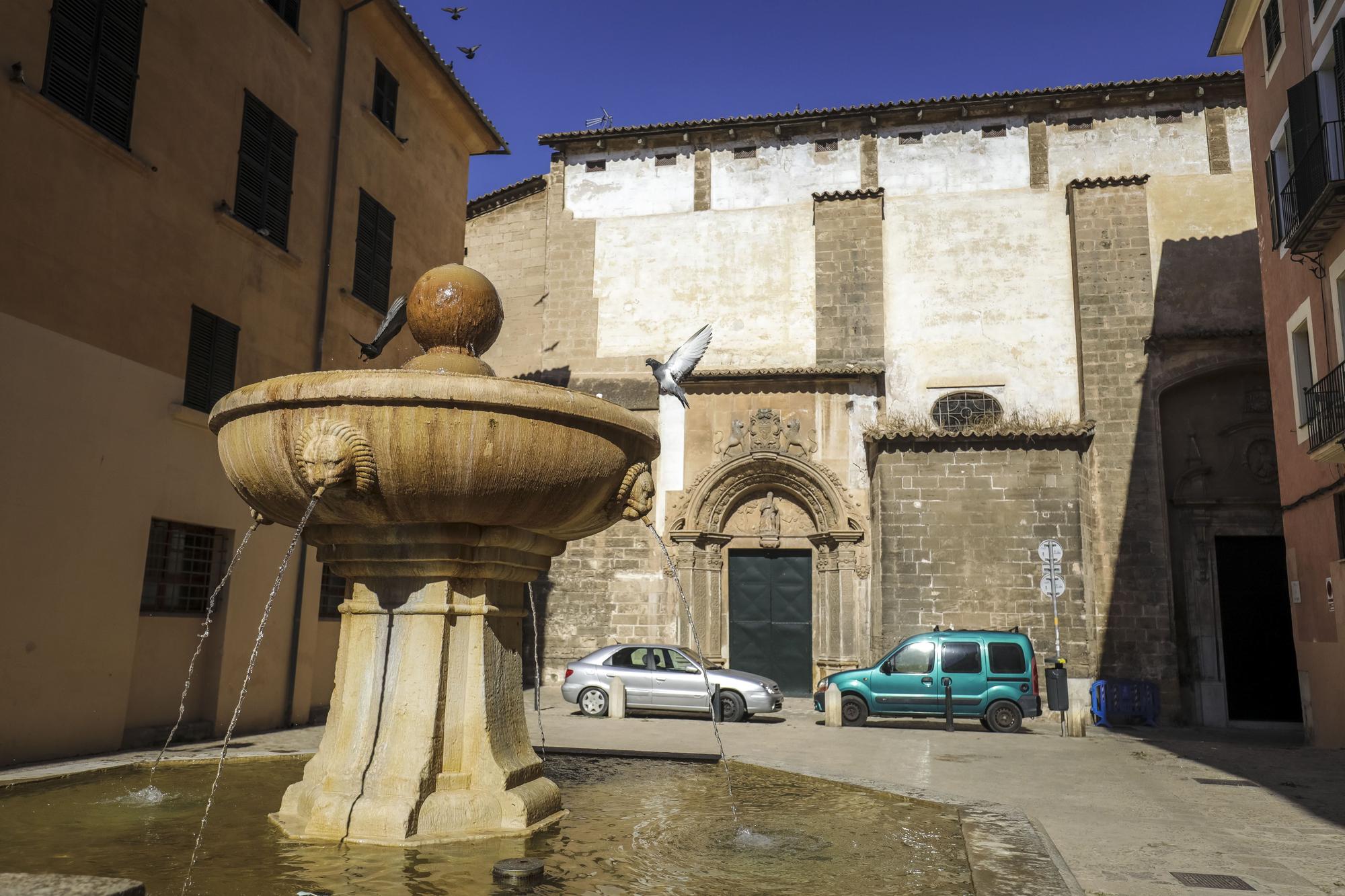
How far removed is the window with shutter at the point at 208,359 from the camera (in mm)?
11500

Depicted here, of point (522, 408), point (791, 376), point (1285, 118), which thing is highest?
point (1285, 118)

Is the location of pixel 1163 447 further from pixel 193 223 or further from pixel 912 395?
pixel 193 223

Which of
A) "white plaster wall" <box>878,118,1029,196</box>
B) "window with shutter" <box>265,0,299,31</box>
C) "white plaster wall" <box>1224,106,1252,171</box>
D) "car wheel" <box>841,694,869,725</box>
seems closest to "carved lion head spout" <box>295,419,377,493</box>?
"window with shutter" <box>265,0,299,31</box>

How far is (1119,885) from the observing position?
5.03 meters

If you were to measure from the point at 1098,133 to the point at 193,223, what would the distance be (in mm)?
17302

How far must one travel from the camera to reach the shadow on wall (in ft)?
61.3

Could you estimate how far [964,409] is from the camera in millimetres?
20469

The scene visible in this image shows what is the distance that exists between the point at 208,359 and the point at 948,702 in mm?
11068

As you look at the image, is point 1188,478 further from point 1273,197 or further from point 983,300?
point 1273,197

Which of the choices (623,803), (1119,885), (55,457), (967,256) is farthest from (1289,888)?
(967,256)

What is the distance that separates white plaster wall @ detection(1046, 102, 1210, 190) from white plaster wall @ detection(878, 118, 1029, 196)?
743 millimetres

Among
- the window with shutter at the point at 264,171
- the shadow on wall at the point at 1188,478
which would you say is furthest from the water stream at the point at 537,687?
the shadow on wall at the point at 1188,478

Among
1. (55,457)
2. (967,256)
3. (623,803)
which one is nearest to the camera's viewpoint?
(623,803)

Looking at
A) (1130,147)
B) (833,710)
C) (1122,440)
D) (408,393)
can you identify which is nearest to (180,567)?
(408,393)
